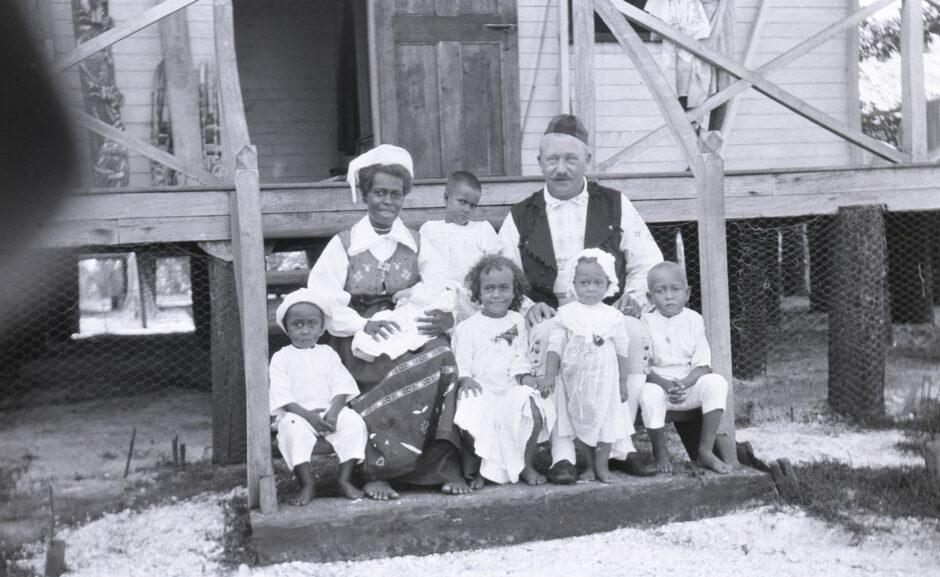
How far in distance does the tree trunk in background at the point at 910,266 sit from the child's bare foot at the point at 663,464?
6.28 meters

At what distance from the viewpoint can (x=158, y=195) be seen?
546cm

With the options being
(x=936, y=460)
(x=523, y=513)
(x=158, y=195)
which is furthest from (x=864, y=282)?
(x=158, y=195)

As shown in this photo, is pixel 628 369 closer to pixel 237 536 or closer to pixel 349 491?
pixel 349 491

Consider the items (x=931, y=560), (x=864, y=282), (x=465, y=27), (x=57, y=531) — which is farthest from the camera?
(x=465, y=27)

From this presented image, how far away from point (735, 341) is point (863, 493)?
14.2 feet

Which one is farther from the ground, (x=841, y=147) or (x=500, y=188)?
(x=841, y=147)

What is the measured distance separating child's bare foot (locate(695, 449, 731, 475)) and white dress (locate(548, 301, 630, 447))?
0.46 m

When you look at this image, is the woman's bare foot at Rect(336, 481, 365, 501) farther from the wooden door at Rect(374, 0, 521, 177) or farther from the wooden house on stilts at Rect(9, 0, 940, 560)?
the wooden door at Rect(374, 0, 521, 177)

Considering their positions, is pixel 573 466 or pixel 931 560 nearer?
pixel 931 560

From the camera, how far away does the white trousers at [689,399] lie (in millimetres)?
4145

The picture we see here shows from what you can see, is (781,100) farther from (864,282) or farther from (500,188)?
(500,188)

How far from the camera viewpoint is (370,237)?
165 inches

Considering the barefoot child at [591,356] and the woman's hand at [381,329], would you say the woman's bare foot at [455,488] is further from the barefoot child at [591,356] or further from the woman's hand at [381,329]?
the woman's hand at [381,329]

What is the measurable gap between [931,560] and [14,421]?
650cm
